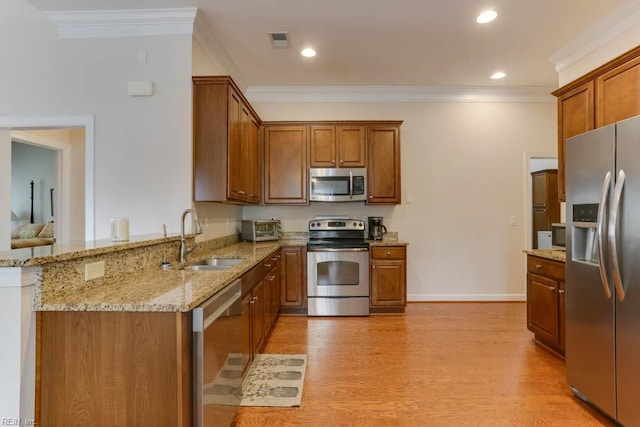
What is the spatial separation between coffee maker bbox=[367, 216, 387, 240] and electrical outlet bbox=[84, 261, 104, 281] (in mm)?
3375

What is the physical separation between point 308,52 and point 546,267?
3112mm

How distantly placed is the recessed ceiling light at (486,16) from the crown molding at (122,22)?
243 centimetres

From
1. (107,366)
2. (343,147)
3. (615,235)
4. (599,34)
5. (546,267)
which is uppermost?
(599,34)

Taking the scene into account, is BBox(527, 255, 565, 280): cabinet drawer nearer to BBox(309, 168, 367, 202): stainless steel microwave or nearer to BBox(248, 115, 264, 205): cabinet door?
BBox(309, 168, 367, 202): stainless steel microwave

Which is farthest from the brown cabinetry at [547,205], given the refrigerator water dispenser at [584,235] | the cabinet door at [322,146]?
the refrigerator water dispenser at [584,235]

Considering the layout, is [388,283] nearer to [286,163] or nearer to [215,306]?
[286,163]

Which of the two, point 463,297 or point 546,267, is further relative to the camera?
point 463,297

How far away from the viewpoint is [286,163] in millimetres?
4465

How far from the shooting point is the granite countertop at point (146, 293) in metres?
1.39

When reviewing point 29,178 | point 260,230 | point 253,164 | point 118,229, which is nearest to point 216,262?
point 118,229

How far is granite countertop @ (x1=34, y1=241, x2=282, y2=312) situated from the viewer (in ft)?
4.56

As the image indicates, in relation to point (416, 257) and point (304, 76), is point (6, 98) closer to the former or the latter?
point (304, 76)

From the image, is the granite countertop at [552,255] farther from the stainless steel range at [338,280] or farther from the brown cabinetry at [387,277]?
the stainless steel range at [338,280]

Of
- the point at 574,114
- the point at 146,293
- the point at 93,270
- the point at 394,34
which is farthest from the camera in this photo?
the point at 394,34
